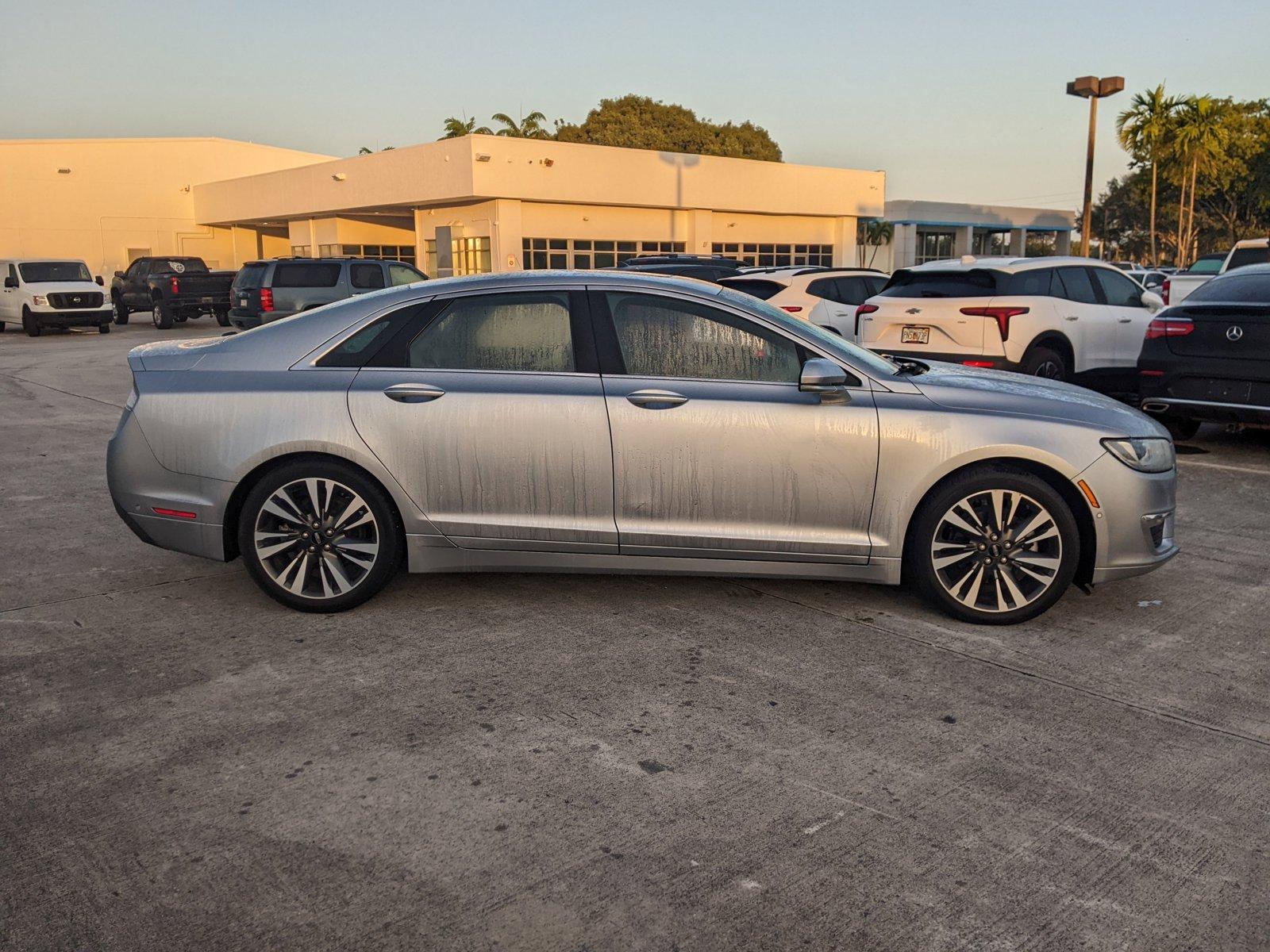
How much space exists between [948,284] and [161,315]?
2535 cm

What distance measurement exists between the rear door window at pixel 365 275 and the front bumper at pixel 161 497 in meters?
16.5

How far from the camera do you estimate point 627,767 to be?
3.55 m

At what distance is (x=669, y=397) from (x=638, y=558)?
0.77 meters

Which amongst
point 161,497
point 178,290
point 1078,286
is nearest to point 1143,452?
point 161,497

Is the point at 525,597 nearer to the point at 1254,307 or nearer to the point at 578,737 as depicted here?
the point at 578,737

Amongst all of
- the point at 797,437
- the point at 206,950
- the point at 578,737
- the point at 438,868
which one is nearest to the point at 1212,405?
the point at 797,437

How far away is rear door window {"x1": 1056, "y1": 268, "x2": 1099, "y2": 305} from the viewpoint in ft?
35.9

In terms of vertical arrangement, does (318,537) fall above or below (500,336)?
below

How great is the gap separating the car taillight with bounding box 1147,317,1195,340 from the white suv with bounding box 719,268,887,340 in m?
4.32

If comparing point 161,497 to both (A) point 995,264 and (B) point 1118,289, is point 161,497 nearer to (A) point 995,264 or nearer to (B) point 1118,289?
(A) point 995,264

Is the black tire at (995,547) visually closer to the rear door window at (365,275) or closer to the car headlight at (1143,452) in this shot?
the car headlight at (1143,452)

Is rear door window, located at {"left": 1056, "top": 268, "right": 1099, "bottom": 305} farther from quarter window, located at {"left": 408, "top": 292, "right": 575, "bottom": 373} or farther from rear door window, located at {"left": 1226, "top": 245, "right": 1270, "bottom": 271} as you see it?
rear door window, located at {"left": 1226, "top": 245, "right": 1270, "bottom": 271}

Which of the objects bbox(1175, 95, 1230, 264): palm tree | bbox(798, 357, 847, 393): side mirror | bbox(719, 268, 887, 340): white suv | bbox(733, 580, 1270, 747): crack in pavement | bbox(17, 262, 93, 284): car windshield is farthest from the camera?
bbox(1175, 95, 1230, 264): palm tree

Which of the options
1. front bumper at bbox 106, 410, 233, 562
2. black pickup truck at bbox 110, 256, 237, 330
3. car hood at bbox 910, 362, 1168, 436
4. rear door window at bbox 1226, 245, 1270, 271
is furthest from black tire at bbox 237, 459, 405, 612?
black pickup truck at bbox 110, 256, 237, 330
